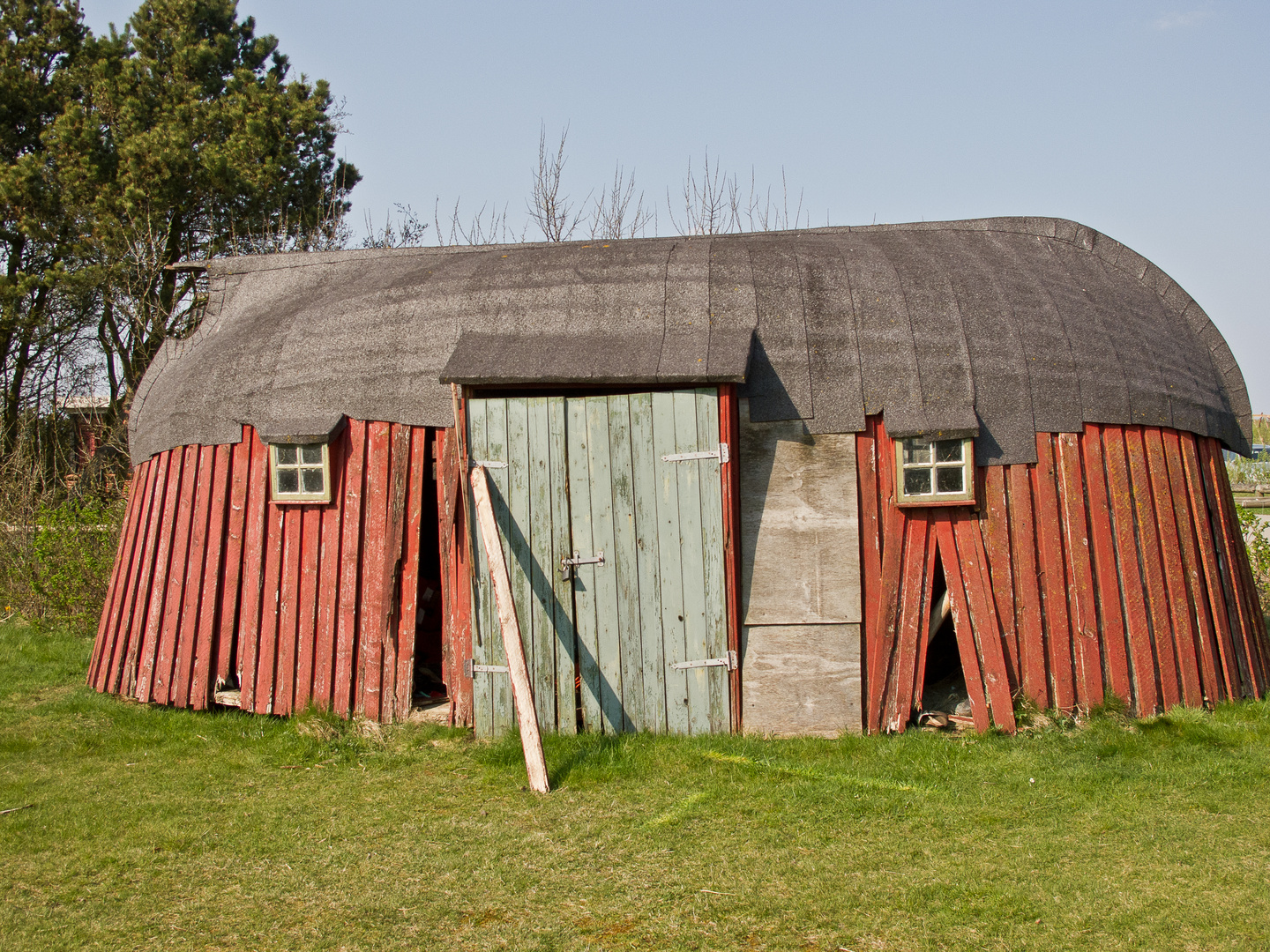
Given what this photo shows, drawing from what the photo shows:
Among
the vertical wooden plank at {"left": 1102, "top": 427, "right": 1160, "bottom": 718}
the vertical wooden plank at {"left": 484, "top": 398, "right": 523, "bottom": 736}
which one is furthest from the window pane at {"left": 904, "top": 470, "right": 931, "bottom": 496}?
the vertical wooden plank at {"left": 484, "top": 398, "right": 523, "bottom": 736}

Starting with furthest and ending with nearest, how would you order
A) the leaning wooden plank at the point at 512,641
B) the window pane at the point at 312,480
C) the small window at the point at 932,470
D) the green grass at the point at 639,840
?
1. the window pane at the point at 312,480
2. the small window at the point at 932,470
3. the leaning wooden plank at the point at 512,641
4. the green grass at the point at 639,840

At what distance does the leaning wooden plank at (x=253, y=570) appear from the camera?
24.7 ft

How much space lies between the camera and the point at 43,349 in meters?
22.5

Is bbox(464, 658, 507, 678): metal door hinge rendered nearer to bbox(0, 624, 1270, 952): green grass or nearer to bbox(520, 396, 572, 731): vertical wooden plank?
bbox(520, 396, 572, 731): vertical wooden plank

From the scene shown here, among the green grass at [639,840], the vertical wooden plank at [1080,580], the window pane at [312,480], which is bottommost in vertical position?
the green grass at [639,840]

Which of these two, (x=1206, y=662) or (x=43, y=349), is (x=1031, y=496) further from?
(x=43, y=349)

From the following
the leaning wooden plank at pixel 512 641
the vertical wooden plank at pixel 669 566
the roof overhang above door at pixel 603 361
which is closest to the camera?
the leaning wooden plank at pixel 512 641

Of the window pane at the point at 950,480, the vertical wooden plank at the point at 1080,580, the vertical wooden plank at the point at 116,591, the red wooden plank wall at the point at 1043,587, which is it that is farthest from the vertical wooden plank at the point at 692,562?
the vertical wooden plank at the point at 116,591

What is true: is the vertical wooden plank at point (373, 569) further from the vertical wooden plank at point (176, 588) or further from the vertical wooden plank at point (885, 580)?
the vertical wooden plank at point (885, 580)

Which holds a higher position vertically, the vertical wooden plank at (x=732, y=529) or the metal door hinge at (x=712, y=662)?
the vertical wooden plank at (x=732, y=529)

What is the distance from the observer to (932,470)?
22.5 feet

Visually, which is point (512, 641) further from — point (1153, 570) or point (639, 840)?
point (1153, 570)

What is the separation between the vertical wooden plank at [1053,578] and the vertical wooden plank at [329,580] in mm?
4999

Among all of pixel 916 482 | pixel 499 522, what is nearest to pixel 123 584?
pixel 499 522
